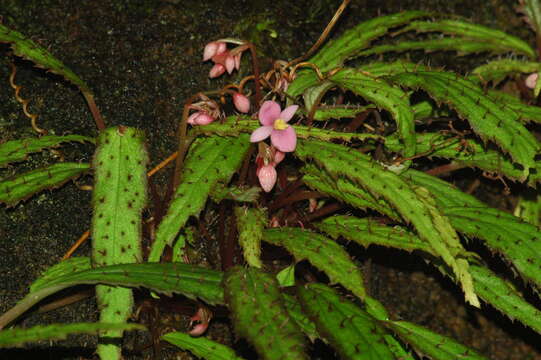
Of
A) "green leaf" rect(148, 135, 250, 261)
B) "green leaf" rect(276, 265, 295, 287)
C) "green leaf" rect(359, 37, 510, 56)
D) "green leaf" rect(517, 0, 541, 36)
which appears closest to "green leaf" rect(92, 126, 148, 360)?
"green leaf" rect(148, 135, 250, 261)

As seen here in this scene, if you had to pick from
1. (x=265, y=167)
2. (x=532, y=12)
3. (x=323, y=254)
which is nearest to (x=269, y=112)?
(x=265, y=167)

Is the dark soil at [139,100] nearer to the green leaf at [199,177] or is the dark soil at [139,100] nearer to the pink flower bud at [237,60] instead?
the pink flower bud at [237,60]

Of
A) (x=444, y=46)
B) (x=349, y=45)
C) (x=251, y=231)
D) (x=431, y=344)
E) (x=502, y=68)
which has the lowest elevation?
(x=431, y=344)

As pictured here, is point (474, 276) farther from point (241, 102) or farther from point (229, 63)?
point (229, 63)

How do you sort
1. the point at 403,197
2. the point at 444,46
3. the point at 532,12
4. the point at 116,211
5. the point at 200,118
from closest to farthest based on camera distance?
the point at 403,197 < the point at 116,211 < the point at 200,118 < the point at 444,46 < the point at 532,12

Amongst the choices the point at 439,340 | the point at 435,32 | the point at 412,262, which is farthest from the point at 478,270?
the point at 435,32

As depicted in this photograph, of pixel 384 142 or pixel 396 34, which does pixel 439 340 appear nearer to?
pixel 384 142
